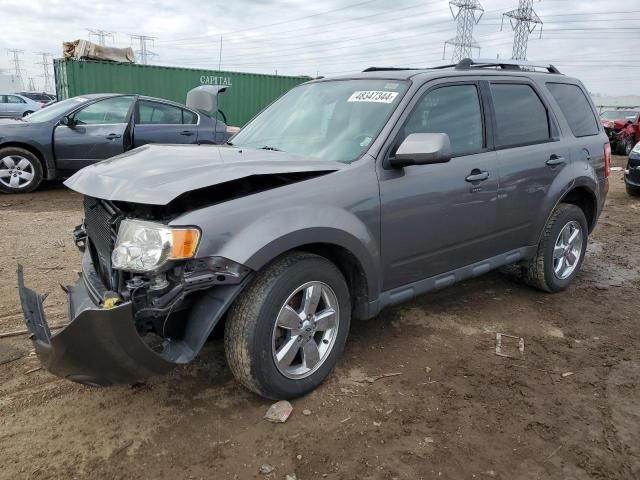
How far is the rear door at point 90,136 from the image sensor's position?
809 centimetres

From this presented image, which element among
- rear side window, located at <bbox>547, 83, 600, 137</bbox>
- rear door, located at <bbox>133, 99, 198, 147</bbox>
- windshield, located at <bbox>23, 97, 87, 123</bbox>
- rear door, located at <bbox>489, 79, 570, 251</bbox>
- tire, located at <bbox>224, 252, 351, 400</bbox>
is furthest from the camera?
rear door, located at <bbox>133, 99, 198, 147</bbox>

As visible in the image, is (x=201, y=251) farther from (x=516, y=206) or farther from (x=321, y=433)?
(x=516, y=206)

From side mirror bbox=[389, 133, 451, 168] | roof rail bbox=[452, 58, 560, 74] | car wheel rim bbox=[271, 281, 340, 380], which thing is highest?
roof rail bbox=[452, 58, 560, 74]

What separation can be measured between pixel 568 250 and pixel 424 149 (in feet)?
8.31

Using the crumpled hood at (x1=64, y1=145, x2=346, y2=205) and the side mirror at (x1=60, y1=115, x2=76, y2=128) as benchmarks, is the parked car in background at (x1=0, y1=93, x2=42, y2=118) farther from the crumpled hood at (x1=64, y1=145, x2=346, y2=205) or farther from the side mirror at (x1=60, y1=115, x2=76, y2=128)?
the crumpled hood at (x1=64, y1=145, x2=346, y2=205)

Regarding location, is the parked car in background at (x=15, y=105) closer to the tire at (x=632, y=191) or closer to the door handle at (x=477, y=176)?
the tire at (x=632, y=191)

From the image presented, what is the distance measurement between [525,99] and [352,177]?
208 centimetres

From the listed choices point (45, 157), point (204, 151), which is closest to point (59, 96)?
point (45, 157)

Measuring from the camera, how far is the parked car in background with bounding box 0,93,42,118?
2356 centimetres

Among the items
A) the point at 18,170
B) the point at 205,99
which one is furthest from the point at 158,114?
the point at 205,99

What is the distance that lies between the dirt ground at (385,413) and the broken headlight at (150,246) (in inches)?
34.6

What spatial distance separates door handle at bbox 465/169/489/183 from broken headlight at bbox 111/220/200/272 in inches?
78.6

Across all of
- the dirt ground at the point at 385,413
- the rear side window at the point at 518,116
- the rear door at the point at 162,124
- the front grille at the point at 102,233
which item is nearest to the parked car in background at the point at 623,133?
the rear door at the point at 162,124

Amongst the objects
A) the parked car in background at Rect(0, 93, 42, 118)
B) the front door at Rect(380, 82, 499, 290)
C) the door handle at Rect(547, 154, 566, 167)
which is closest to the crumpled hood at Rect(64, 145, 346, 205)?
the front door at Rect(380, 82, 499, 290)
